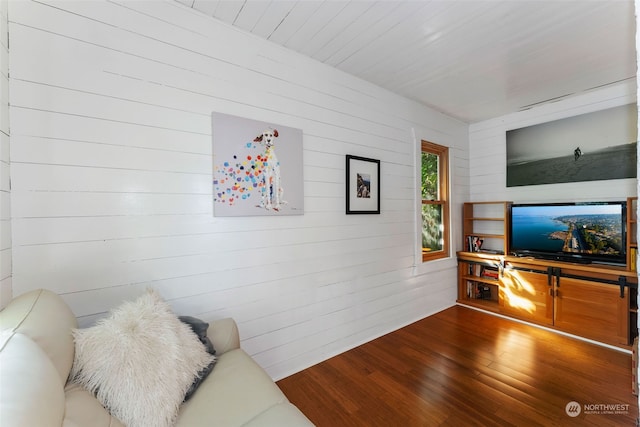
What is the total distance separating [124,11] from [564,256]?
437 centimetres

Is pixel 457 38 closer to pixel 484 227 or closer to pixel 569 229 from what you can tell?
pixel 569 229

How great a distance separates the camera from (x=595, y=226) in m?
2.78

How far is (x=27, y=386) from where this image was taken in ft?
2.16

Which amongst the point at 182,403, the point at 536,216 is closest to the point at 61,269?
the point at 182,403

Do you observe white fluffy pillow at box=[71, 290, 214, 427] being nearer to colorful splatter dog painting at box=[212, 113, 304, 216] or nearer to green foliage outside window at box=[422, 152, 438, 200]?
colorful splatter dog painting at box=[212, 113, 304, 216]

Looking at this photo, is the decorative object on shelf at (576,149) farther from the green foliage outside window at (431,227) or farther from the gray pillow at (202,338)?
the gray pillow at (202,338)

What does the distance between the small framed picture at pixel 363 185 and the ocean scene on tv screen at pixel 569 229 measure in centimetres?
197

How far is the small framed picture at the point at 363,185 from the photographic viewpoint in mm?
2520

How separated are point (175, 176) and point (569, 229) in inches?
153

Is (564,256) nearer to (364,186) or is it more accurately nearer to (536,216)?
(536,216)

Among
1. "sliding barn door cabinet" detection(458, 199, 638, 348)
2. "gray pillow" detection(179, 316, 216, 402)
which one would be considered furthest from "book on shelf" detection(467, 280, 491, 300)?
"gray pillow" detection(179, 316, 216, 402)

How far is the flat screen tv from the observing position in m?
2.67

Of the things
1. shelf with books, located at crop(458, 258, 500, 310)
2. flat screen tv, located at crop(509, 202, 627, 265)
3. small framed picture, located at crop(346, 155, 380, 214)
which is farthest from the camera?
shelf with books, located at crop(458, 258, 500, 310)

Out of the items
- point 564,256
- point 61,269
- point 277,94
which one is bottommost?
point 564,256
